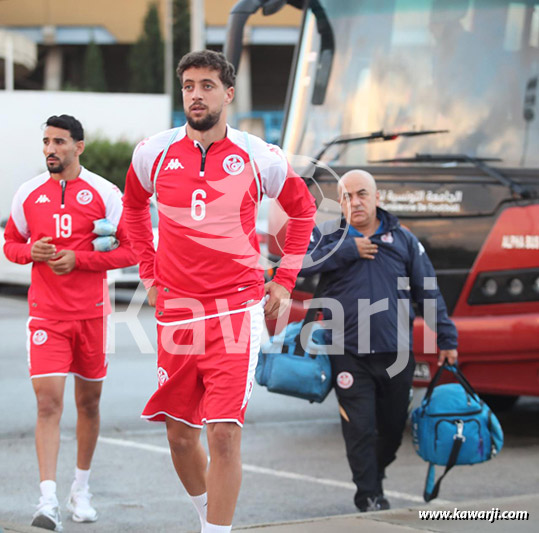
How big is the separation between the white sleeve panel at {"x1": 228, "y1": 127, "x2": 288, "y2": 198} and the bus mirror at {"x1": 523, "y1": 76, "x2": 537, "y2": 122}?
3.15 meters

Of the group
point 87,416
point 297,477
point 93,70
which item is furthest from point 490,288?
point 93,70

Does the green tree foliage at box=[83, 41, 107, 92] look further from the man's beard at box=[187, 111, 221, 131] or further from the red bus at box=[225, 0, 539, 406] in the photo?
the man's beard at box=[187, 111, 221, 131]

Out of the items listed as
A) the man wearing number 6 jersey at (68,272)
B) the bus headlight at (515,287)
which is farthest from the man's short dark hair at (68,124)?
the bus headlight at (515,287)

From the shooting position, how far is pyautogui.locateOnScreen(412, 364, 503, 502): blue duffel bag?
5691mm

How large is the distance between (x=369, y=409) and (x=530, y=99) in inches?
109

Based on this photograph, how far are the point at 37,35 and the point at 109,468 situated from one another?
148 ft

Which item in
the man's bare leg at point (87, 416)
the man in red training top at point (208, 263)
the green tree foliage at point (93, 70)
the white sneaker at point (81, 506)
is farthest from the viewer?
the green tree foliage at point (93, 70)

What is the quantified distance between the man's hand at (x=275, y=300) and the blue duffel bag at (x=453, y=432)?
1478 mm

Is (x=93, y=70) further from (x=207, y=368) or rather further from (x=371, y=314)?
(x=207, y=368)

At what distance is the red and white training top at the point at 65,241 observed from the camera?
5637 millimetres

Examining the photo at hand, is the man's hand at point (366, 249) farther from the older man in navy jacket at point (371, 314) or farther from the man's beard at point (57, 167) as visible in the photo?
the man's beard at point (57, 167)

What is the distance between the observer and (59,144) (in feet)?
18.6

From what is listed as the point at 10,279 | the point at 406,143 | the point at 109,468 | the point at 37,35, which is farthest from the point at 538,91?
the point at 37,35

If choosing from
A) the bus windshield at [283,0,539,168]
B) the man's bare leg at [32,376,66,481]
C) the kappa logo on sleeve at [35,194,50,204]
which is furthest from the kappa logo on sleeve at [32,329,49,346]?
the bus windshield at [283,0,539,168]
